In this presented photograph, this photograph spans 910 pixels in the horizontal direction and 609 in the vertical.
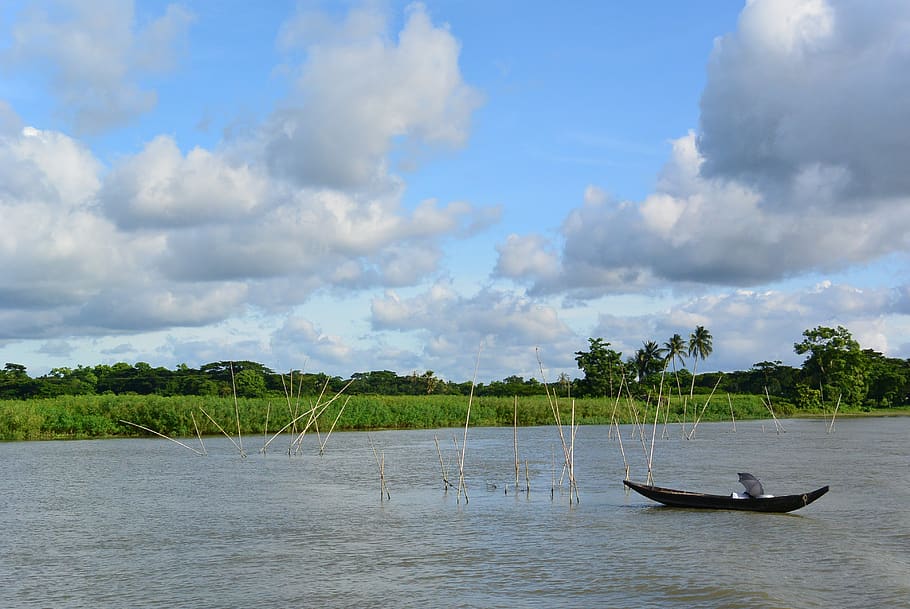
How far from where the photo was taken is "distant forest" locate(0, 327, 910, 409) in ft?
241

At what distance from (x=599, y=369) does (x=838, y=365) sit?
21.3 metres

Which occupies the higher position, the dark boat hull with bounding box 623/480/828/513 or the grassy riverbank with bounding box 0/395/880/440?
the grassy riverbank with bounding box 0/395/880/440

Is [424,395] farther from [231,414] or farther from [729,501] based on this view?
[729,501]

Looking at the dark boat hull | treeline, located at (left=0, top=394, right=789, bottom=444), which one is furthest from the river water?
treeline, located at (left=0, top=394, right=789, bottom=444)

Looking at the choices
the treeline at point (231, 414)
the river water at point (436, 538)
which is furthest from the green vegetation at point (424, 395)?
the river water at point (436, 538)

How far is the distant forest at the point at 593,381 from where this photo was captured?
7344 centimetres

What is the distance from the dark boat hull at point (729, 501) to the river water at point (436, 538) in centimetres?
26

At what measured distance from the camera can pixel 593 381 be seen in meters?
77.2

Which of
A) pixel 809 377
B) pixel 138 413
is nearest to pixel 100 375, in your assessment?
pixel 138 413

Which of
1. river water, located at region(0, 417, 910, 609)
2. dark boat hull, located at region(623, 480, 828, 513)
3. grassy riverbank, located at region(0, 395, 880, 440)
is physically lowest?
river water, located at region(0, 417, 910, 609)

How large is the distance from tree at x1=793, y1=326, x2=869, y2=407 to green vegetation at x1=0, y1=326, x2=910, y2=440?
9 cm

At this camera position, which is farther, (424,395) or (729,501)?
(424,395)

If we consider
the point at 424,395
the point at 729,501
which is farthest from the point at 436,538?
the point at 424,395

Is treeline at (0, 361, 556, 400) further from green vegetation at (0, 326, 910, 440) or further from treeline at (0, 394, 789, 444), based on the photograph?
treeline at (0, 394, 789, 444)
